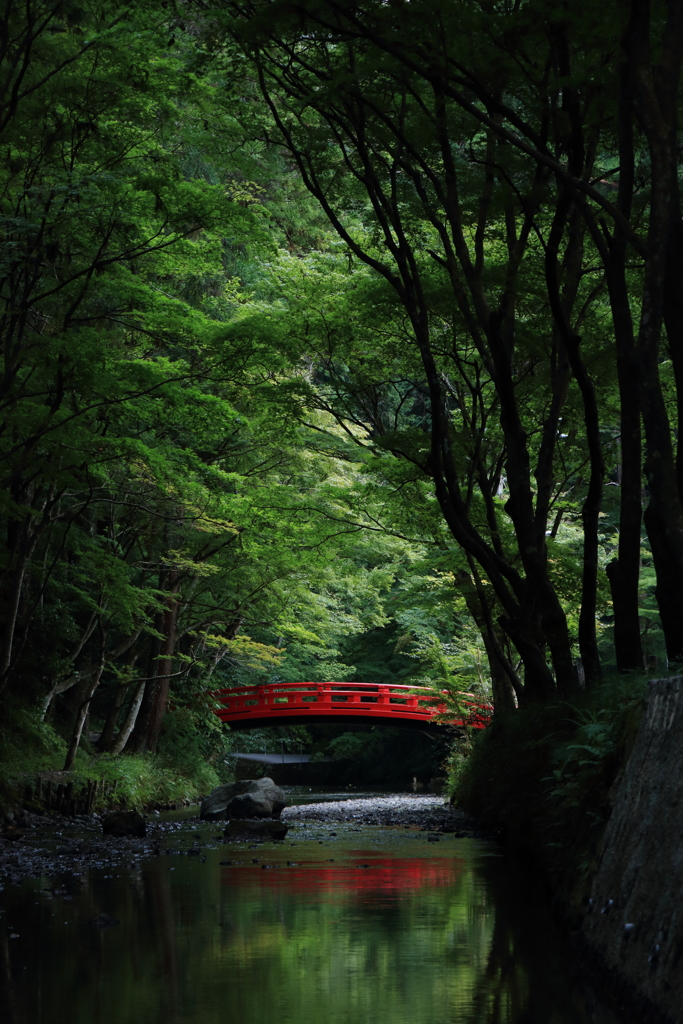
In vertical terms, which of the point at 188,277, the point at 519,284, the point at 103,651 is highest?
the point at 188,277

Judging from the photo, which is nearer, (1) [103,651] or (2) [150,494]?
(2) [150,494]

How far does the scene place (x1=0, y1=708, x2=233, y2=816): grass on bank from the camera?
14.0 metres

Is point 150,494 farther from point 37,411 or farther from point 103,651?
point 37,411

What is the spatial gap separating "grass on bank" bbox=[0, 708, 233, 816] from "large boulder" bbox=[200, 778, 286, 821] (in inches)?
70.1

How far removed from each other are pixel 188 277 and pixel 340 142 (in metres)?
8.27

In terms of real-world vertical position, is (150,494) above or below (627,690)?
above

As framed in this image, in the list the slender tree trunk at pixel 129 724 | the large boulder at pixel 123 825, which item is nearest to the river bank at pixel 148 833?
the large boulder at pixel 123 825

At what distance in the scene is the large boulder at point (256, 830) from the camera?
11.3m

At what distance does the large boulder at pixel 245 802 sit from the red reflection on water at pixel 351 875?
4.78 m

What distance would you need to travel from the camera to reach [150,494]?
14.1 metres

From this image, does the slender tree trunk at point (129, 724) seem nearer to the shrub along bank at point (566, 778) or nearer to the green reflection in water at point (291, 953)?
the shrub along bank at point (566, 778)

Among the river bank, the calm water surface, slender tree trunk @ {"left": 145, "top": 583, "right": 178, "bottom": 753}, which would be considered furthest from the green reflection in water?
slender tree trunk @ {"left": 145, "top": 583, "right": 178, "bottom": 753}

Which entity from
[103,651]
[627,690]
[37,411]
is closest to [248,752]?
[103,651]

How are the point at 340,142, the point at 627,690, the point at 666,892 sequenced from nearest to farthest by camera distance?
the point at 666,892 → the point at 627,690 → the point at 340,142
